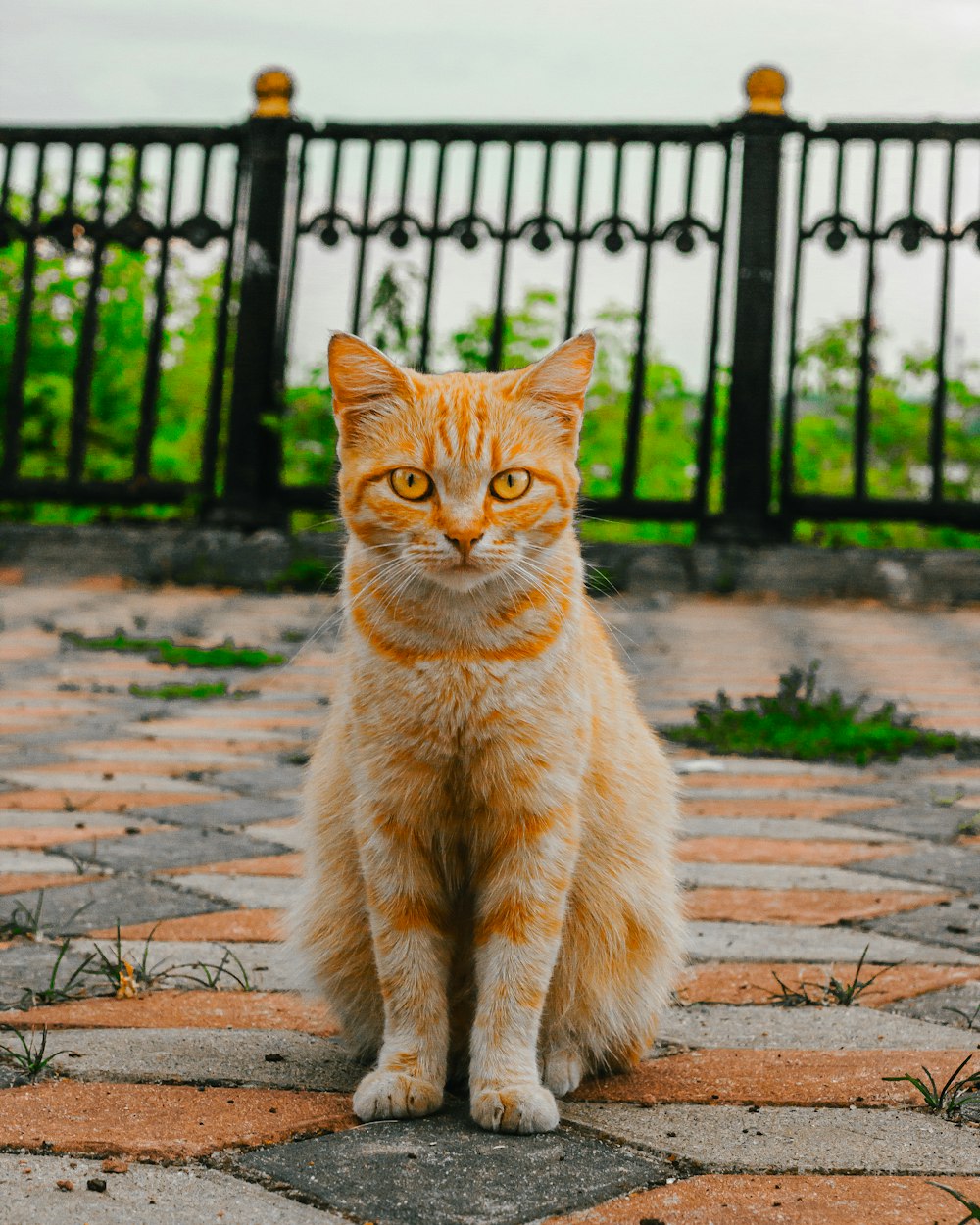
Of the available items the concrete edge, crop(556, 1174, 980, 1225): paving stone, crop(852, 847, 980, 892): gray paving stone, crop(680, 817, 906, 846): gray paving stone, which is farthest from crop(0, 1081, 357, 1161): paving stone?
the concrete edge

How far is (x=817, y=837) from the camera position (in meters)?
3.12

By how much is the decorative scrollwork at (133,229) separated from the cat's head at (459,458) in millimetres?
5410

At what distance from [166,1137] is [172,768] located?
94.7 inches

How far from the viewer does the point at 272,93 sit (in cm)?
686

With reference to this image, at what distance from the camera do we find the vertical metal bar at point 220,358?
6.85m

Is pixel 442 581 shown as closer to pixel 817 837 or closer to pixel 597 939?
pixel 597 939

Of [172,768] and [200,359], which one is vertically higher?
[200,359]

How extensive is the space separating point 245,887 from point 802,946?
110cm

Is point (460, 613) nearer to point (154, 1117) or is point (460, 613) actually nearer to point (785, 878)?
point (154, 1117)

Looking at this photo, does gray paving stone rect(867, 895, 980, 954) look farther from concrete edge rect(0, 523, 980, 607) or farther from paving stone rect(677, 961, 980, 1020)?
concrete edge rect(0, 523, 980, 607)

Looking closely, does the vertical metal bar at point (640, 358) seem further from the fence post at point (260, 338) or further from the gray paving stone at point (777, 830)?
the gray paving stone at point (777, 830)

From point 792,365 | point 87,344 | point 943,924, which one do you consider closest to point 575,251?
point 792,365

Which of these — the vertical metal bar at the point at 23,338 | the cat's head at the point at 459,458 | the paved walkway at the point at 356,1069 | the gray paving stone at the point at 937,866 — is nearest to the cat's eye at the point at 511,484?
the cat's head at the point at 459,458

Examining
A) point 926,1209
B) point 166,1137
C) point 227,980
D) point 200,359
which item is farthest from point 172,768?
point 200,359
